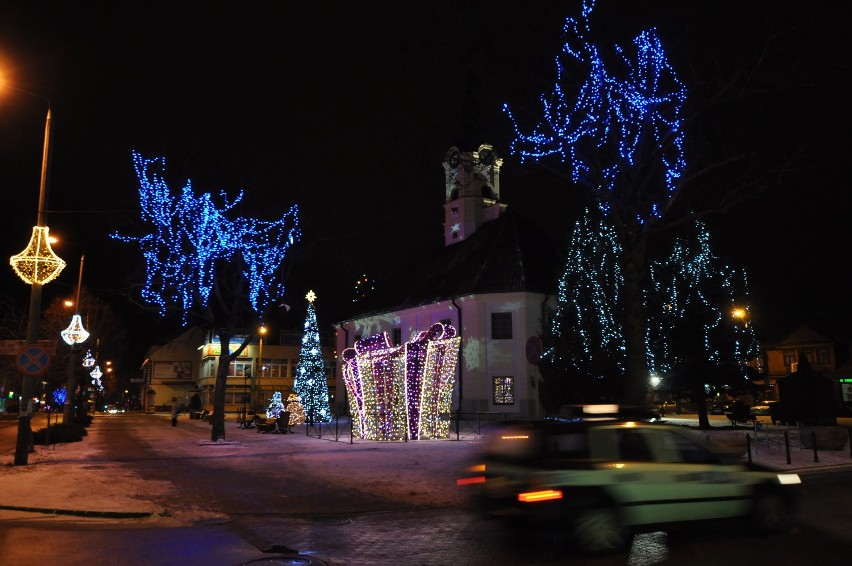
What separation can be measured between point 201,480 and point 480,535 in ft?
26.3

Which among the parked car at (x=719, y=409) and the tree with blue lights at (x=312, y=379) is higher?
the tree with blue lights at (x=312, y=379)

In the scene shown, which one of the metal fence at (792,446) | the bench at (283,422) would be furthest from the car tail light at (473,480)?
the bench at (283,422)

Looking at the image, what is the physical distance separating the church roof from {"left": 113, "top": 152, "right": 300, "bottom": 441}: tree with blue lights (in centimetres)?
1525

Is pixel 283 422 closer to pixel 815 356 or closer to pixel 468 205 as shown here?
pixel 468 205

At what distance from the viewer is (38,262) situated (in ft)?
53.7

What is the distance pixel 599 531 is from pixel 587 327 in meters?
22.7

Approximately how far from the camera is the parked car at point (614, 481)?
7.28 metres

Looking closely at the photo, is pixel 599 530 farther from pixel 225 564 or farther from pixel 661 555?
pixel 225 564

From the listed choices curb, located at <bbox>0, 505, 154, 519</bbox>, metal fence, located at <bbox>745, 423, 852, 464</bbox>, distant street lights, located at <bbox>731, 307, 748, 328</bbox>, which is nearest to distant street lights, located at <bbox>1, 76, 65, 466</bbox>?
curb, located at <bbox>0, 505, 154, 519</bbox>

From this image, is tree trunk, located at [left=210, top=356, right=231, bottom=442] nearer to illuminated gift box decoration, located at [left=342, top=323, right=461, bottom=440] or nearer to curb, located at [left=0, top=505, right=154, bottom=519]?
illuminated gift box decoration, located at [left=342, top=323, right=461, bottom=440]

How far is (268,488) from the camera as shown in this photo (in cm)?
1331

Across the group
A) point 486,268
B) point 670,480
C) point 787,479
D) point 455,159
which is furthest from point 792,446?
point 486,268

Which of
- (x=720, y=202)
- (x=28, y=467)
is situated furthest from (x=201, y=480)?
(x=720, y=202)

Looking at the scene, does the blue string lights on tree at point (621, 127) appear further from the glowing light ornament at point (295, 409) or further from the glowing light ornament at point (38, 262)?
the glowing light ornament at point (295, 409)
